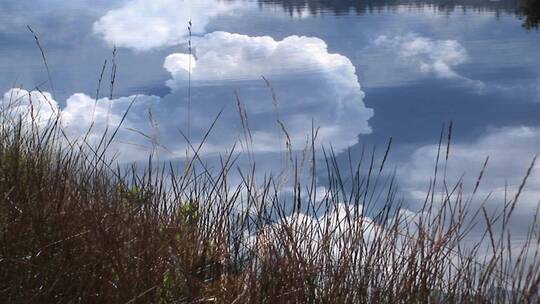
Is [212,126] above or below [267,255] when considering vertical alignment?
above

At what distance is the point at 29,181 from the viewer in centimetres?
464

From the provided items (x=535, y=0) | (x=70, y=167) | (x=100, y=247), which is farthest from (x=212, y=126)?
(x=535, y=0)

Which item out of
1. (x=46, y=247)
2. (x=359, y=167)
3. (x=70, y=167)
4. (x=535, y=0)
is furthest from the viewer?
(x=535, y=0)

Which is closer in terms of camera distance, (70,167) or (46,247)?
(46,247)

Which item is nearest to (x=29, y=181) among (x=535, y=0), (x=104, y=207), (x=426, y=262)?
(x=104, y=207)

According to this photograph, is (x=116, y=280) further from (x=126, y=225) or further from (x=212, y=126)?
(x=212, y=126)

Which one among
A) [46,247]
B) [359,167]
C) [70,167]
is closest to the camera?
[46,247]

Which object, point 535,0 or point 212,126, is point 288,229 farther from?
point 535,0

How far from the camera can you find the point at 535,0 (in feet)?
103

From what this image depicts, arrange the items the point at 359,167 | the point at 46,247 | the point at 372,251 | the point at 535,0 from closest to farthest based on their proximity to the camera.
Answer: the point at 46,247 < the point at 372,251 < the point at 359,167 < the point at 535,0

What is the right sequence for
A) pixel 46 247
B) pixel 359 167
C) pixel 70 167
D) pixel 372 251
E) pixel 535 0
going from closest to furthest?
pixel 46 247
pixel 372 251
pixel 359 167
pixel 70 167
pixel 535 0

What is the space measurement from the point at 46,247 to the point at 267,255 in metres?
0.99

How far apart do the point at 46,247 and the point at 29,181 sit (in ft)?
1.83

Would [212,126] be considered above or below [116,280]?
above
